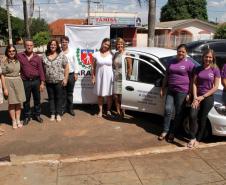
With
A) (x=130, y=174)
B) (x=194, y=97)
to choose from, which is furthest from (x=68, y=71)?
(x=130, y=174)

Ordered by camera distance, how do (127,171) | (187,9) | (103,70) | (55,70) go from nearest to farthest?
(127,171) → (55,70) → (103,70) → (187,9)

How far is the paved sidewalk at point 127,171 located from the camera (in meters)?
5.08

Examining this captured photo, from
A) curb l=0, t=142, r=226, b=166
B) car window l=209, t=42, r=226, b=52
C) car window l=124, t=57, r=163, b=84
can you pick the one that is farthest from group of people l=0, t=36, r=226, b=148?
car window l=209, t=42, r=226, b=52

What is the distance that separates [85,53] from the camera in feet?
30.7

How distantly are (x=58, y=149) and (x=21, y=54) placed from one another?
86.7 inches

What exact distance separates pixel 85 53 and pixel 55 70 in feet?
5.16

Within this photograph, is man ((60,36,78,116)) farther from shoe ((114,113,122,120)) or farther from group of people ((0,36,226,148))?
shoe ((114,113,122,120))

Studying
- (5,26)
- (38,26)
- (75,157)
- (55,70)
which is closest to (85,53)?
(55,70)

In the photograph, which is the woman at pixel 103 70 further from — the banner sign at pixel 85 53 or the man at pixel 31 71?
the man at pixel 31 71

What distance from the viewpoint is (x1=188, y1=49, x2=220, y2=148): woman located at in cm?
640

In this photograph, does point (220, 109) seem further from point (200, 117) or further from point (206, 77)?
point (206, 77)

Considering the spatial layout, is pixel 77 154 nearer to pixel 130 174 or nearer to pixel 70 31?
pixel 130 174

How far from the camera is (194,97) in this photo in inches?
256

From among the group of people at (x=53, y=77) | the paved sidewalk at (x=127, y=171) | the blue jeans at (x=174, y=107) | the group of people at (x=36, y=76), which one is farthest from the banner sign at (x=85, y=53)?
the paved sidewalk at (x=127, y=171)
